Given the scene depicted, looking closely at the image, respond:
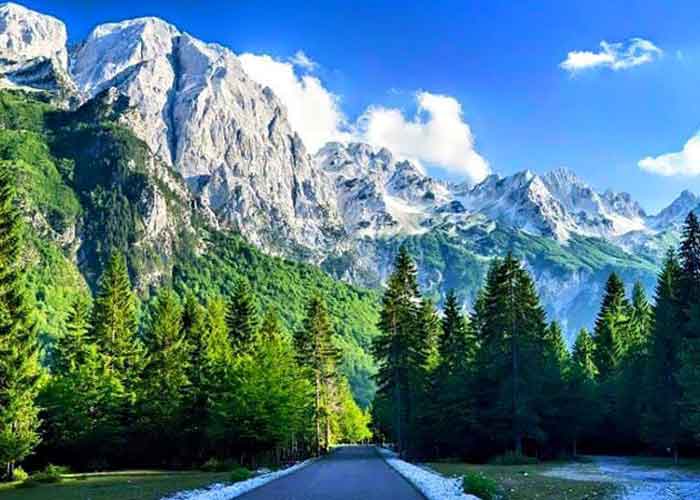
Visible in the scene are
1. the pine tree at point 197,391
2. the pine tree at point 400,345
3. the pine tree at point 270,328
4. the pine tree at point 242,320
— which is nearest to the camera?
the pine tree at point 197,391

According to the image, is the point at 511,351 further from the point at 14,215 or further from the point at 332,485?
the point at 14,215

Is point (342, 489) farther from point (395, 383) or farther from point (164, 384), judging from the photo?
point (395, 383)

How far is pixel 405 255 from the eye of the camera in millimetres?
69125

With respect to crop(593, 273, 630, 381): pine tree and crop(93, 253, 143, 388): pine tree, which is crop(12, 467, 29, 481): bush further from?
crop(593, 273, 630, 381): pine tree

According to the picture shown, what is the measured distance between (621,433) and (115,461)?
4603 centimetres

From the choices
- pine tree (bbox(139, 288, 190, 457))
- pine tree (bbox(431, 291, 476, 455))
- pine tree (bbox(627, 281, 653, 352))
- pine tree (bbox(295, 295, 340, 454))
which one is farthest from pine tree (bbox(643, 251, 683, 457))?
pine tree (bbox(139, 288, 190, 457))

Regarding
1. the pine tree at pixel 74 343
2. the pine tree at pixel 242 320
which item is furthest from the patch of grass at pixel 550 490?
the pine tree at pixel 74 343

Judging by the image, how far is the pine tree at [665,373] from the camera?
5025cm

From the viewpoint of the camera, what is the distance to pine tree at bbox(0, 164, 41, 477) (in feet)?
128

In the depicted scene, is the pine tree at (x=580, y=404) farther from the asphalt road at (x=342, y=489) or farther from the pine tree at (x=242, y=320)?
the asphalt road at (x=342, y=489)

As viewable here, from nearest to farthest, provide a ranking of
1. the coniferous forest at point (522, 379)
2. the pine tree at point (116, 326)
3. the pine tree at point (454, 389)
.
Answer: the coniferous forest at point (522, 379), the pine tree at point (454, 389), the pine tree at point (116, 326)

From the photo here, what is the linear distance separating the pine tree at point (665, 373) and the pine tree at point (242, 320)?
34516 millimetres

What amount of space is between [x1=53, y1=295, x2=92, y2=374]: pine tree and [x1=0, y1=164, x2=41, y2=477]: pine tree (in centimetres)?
1629

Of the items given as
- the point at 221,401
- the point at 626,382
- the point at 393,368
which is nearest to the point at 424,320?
the point at 393,368
